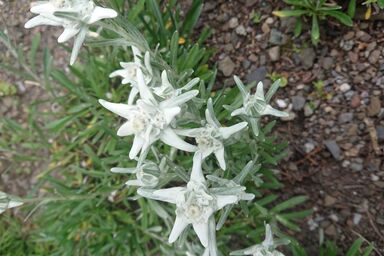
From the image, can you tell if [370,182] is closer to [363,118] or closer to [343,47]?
[363,118]

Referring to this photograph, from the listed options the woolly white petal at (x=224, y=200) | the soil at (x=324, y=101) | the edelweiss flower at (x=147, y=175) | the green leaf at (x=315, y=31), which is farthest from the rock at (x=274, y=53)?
the woolly white petal at (x=224, y=200)

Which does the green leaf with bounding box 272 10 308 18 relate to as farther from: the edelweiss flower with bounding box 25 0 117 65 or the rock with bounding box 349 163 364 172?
the edelweiss flower with bounding box 25 0 117 65

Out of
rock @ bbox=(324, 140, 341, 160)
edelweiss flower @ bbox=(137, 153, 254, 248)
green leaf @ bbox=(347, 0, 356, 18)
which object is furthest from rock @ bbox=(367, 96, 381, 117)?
edelweiss flower @ bbox=(137, 153, 254, 248)

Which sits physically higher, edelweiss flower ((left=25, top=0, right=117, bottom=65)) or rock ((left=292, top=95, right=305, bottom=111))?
edelweiss flower ((left=25, top=0, right=117, bottom=65))

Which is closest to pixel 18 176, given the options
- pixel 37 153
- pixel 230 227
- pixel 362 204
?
pixel 37 153

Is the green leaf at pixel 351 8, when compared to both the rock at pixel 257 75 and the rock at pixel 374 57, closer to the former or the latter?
the rock at pixel 374 57

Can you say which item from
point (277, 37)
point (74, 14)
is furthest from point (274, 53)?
point (74, 14)

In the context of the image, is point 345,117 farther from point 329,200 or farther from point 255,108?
point 255,108
